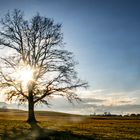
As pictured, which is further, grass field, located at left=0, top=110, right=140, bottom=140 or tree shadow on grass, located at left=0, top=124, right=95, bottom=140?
grass field, located at left=0, top=110, right=140, bottom=140

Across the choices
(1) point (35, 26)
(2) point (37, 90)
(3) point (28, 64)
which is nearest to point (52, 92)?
(2) point (37, 90)

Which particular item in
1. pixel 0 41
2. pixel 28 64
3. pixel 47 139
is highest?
pixel 0 41

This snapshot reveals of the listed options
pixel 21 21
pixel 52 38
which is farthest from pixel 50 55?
pixel 21 21

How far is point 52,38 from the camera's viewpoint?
52.8 metres

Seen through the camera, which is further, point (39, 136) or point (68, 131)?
point (68, 131)

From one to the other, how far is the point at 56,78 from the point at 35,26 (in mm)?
8052

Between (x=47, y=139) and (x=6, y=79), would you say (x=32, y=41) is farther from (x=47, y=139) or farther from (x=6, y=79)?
(x=47, y=139)

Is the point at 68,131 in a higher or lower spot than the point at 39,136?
lower

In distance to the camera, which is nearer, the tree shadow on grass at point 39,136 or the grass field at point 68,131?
the tree shadow on grass at point 39,136

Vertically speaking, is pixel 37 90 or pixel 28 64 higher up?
pixel 28 64

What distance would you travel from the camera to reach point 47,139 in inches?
975

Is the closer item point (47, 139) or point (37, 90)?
point (47, 139)

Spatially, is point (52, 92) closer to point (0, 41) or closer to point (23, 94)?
point (23, 94)

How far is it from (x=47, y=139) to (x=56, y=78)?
2805 centimetres
